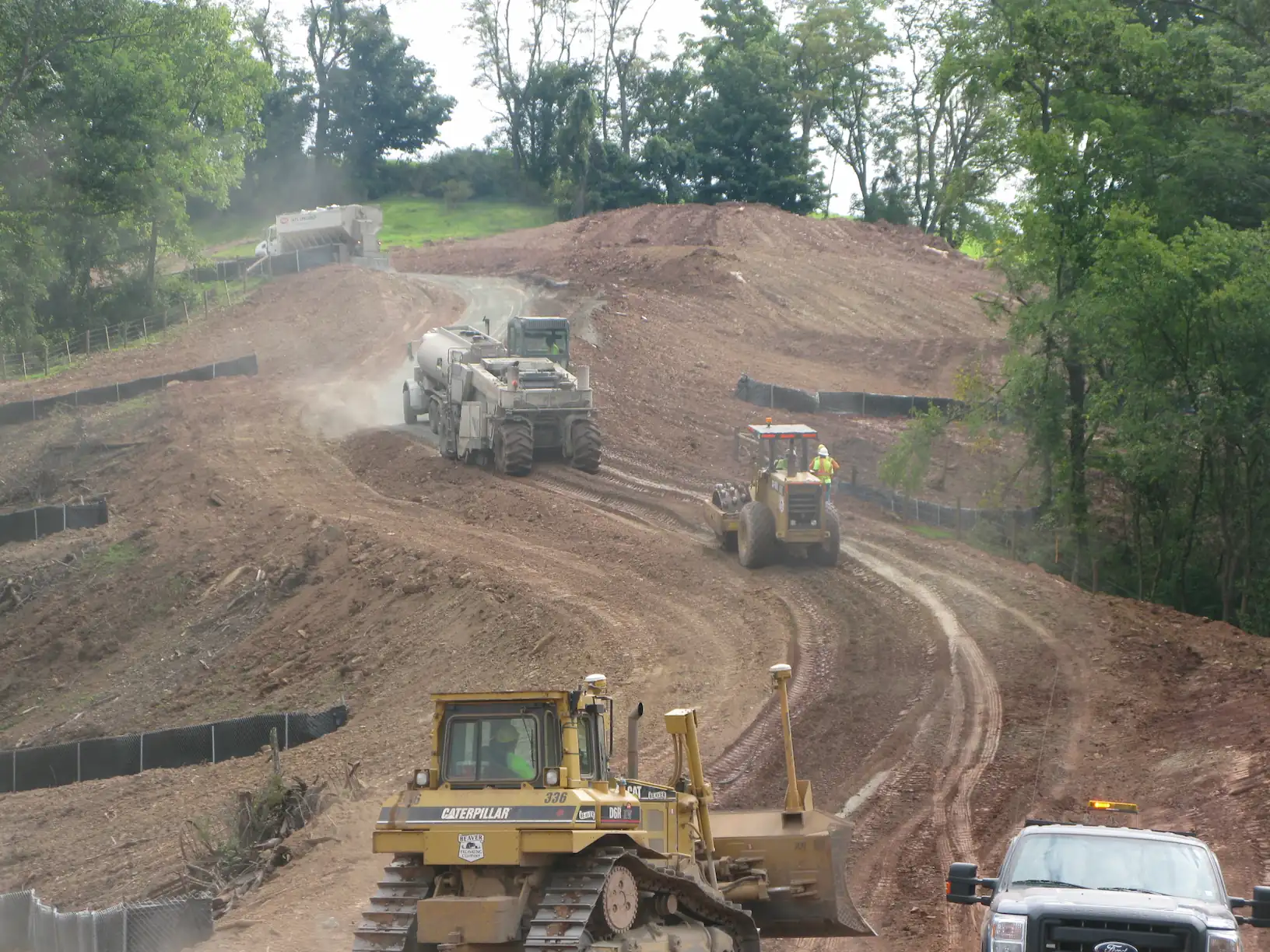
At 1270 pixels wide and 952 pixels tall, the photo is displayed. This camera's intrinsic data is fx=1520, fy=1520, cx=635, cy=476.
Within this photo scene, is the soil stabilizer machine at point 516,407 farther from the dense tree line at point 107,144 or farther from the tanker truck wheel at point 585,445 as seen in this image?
the dense tree line at point 107,144

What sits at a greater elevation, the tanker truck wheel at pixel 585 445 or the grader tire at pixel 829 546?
the tanker truck wheel at pixel 585 445

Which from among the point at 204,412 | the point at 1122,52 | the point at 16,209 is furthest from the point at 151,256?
the point at 1122,52

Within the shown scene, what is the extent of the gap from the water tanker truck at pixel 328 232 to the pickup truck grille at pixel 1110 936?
54651 mm

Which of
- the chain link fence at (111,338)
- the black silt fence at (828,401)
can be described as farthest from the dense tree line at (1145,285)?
the chain link fence at (111,338)

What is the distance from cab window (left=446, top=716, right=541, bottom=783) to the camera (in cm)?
1059

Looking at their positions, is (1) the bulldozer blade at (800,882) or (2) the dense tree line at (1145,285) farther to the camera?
(2) the dense tree line at (1145,285)

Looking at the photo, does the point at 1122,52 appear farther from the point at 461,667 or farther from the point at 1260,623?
the point at 461,667

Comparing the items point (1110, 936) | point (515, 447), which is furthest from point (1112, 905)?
point (515, 447)

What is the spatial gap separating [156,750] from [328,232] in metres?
42.4

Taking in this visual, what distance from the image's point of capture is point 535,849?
10.2 m

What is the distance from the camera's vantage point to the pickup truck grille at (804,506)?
2588 cm

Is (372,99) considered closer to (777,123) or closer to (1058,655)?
(777,123)

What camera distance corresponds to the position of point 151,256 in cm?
5669

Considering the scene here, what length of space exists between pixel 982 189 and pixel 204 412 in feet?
67.8
